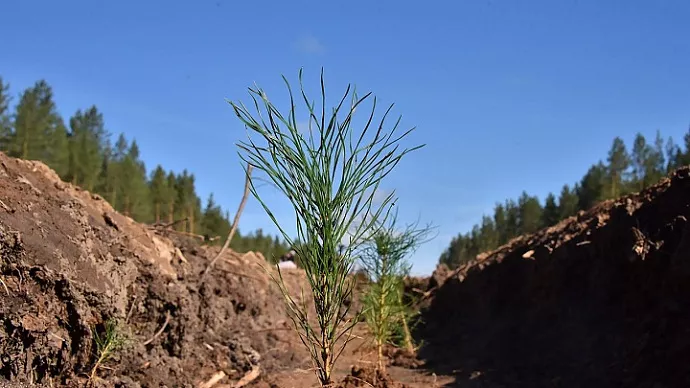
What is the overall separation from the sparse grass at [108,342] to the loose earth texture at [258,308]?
0.06 metres

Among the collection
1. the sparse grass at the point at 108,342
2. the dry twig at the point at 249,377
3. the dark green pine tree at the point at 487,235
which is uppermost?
the dark green pine tree at the point at 487,235

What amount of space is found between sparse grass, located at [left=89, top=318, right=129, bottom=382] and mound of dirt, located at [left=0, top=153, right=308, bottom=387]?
0.06m

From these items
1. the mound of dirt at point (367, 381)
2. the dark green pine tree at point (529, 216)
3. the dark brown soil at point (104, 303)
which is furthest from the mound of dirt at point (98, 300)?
the dark green pine tree at point (529, 216)

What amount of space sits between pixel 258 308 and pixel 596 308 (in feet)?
17.3

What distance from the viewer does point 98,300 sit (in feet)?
15.5

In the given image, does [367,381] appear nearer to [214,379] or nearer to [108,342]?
[108,342]

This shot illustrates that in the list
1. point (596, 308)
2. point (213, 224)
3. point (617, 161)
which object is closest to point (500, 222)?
point (617, 161)

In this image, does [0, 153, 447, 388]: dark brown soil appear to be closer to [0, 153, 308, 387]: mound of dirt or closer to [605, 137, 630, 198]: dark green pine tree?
[0, 153, 308, 387]: mound of dirt

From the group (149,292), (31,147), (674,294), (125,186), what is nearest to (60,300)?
(149,292)

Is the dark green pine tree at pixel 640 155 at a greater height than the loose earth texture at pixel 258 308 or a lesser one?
greater

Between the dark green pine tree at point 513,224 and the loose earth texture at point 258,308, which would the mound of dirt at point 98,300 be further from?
the dark green pine tree at point 513,224

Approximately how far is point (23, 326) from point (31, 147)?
26.6 m

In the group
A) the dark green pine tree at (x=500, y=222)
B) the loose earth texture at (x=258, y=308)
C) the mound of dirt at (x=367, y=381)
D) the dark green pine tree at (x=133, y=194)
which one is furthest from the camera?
the dark green pine tree at (x=500, y=222)

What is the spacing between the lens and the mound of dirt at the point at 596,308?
612 cm
